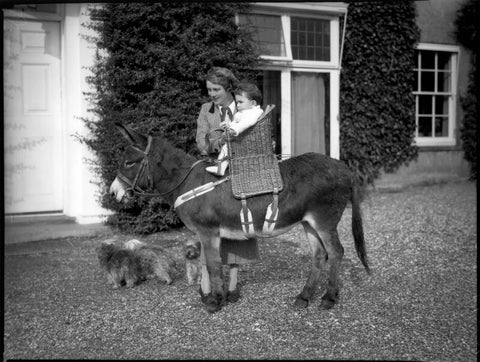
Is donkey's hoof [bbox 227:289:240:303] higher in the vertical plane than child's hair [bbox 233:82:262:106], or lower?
lower

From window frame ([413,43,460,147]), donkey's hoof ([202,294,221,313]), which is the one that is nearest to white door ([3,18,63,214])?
donkey's hoof ([202,294,221,313])

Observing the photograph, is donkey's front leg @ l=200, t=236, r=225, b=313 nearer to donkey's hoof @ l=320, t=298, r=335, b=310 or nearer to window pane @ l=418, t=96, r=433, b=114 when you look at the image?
donkey's hoof @ l=320, t=298, r=335, b=310

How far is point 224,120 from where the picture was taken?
14.4 ft

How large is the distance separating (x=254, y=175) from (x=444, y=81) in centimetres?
1043

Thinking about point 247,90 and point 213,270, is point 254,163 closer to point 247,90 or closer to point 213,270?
point 247,90

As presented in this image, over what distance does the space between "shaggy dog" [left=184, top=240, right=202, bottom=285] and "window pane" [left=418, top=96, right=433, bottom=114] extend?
911cm

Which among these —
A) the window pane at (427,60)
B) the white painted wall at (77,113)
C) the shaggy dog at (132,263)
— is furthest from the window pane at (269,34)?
the shaggy dog at (132,263)

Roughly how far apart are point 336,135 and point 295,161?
249 inches

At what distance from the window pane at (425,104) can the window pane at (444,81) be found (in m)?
0.49

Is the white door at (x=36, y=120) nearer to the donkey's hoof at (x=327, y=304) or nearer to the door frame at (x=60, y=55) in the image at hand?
the door frame at (x=60, y=55)

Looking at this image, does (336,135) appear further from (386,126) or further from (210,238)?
(210,238)

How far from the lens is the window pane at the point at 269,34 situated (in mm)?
9065

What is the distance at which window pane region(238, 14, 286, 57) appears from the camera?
906 centimetres

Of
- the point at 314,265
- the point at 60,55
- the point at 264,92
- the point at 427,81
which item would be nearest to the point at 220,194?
the point at 314,265
